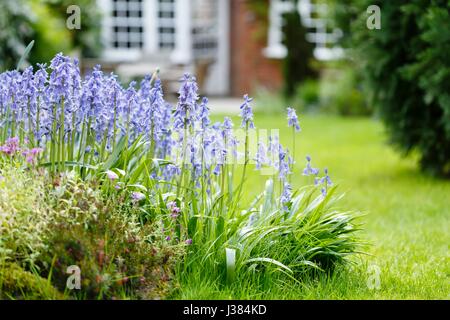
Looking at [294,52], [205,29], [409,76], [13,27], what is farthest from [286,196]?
[205,29]

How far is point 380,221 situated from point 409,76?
2.17 metres

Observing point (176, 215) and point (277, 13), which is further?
point (277, 13)

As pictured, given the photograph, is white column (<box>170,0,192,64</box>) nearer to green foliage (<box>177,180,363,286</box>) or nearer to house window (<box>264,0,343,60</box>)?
house window (<box>264,0,343,60</box>)

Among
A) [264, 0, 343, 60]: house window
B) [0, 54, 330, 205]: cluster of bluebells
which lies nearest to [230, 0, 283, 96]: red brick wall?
[264, 0, 343, 60]: house window

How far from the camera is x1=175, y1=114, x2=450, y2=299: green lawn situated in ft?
14.4

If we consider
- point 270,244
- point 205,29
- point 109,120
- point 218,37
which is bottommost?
point 270,244

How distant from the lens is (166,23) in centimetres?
2138

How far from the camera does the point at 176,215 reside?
14.4ft

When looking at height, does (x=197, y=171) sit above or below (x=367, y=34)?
below

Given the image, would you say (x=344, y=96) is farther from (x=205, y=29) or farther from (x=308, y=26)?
(x=205, y=29)

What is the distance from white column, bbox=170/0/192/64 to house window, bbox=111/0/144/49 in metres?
0.94

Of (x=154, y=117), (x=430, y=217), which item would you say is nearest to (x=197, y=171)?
(x=154, y=117)

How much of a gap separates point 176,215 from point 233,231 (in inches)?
13.9
